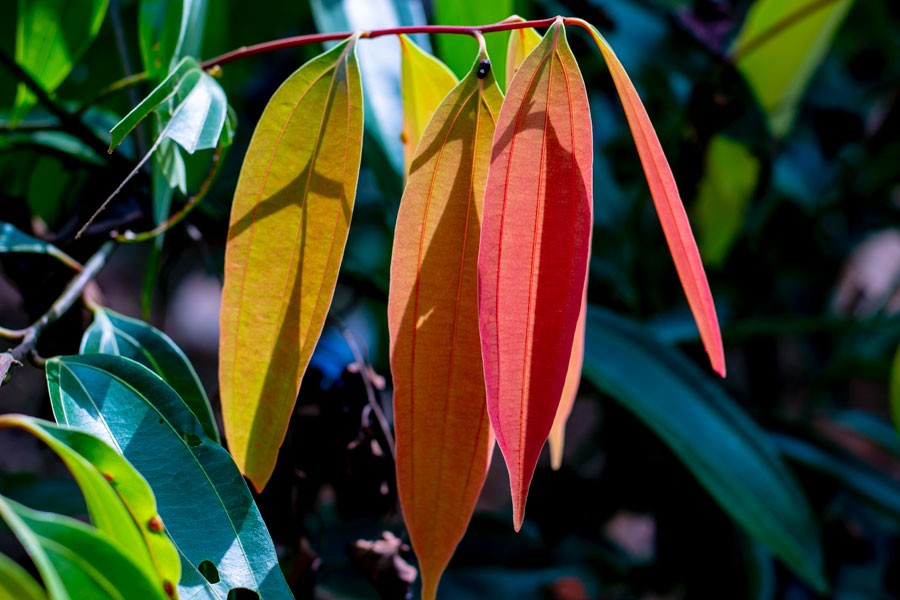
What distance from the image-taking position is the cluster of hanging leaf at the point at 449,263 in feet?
0.91

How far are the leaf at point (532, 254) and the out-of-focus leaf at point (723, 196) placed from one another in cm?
58

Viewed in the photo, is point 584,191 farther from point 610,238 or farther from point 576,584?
point 576,584

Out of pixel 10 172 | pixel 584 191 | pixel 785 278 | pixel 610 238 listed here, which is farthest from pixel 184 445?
pixel 785 278

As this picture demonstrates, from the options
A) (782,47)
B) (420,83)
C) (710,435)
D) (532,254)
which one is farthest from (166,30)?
(782,47)

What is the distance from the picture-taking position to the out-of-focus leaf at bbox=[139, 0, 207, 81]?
38 centimetres

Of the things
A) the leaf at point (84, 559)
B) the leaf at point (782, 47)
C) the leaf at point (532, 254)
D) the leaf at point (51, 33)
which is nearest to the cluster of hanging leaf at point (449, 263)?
the leaf at point (532, 254)

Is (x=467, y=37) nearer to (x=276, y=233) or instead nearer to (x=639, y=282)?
(x=276, y=233)

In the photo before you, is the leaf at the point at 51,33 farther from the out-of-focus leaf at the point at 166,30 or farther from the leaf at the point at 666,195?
the leaf at the point at 666,195

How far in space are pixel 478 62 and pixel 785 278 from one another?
0.78 m

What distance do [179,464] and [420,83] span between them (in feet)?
0.66

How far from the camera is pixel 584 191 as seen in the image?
28 centimetres

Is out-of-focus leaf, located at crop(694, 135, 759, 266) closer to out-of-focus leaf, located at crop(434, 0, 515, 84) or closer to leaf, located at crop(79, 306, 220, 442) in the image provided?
out-of-focus leaf, located at crop(434, 0, 515, 84)

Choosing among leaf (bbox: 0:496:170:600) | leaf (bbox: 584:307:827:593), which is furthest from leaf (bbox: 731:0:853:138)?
leaf (bbox: 0:496:170:600)

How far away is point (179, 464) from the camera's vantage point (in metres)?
0.29
